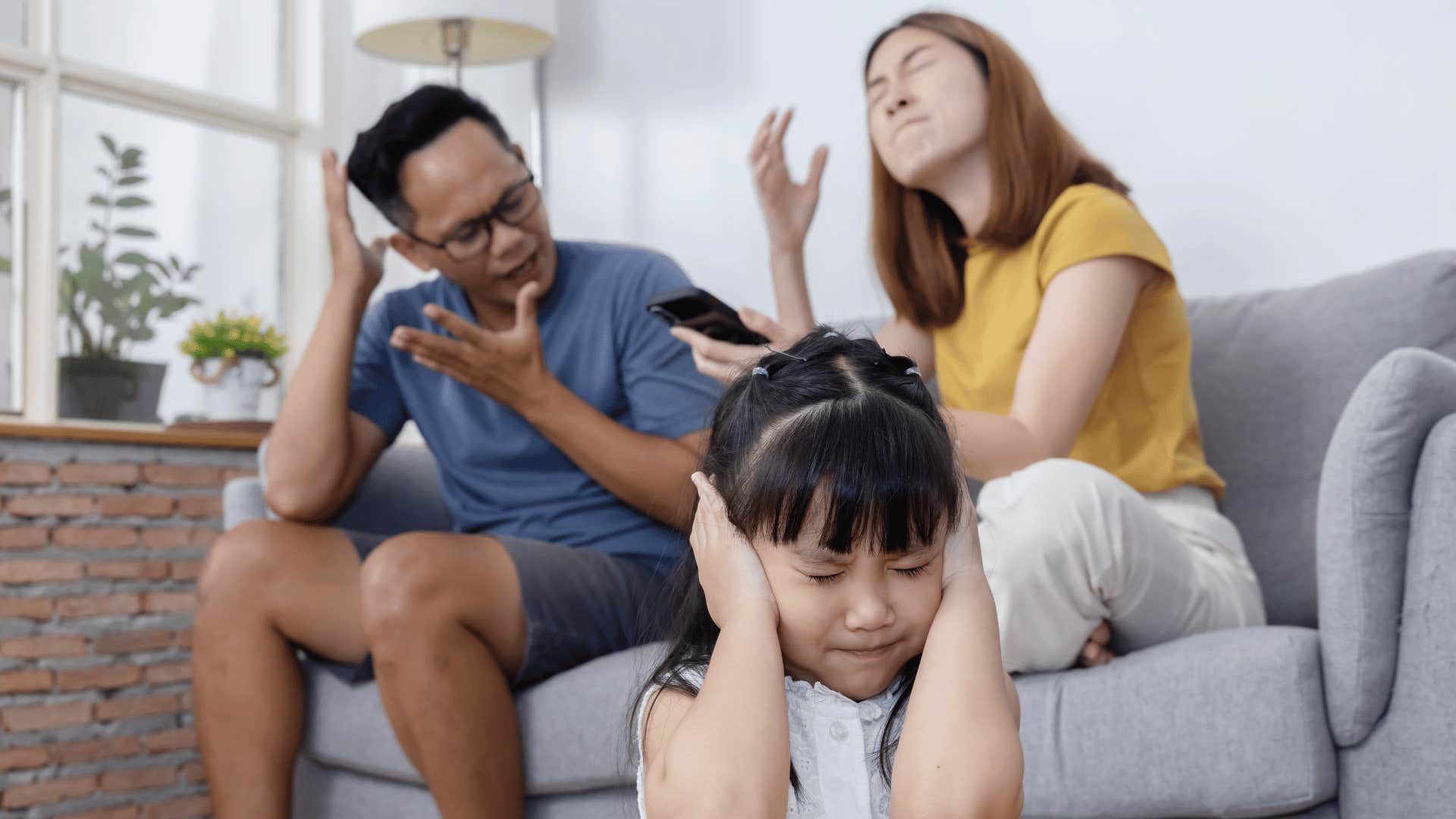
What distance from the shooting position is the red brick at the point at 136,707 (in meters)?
2.48

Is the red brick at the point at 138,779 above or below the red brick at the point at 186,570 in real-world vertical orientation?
below

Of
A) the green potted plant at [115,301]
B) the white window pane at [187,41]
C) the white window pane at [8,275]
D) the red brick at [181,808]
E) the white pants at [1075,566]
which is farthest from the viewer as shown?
the white window pane at [187,41]

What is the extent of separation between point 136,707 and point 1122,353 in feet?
6.66

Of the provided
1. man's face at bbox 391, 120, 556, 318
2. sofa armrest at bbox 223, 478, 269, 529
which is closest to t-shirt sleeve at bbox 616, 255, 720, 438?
man's face at bbox 391, 120, 556, 318

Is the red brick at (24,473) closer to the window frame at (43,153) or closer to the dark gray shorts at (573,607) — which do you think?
the window frame at (43,153)

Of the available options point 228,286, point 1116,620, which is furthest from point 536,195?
point 228,286

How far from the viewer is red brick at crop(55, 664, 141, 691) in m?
2.43

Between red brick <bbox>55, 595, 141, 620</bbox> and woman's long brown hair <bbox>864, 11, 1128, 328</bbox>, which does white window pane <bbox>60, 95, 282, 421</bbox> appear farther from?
woman's long brown hair <bbox>864, 11, 1128, 328</bbox>

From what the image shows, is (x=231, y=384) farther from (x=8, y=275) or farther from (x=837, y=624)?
(x=837, y=624)

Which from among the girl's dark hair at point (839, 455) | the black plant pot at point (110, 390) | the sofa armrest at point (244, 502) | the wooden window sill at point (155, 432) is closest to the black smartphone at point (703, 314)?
the girl's dark hair at point (839, 455)

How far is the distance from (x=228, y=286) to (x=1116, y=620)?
2.60 meters

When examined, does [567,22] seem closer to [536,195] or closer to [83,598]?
[536,195]

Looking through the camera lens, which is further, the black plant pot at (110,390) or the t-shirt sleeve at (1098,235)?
the black plant pot at (110,390)

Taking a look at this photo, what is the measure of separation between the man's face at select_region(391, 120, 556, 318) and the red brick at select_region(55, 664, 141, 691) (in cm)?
122
